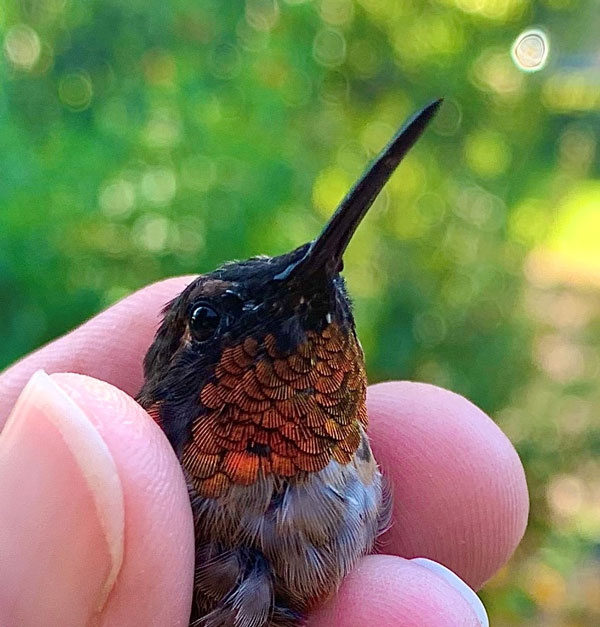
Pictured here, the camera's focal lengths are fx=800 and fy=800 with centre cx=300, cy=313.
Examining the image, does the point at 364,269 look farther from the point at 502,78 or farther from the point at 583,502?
the point at 583,502

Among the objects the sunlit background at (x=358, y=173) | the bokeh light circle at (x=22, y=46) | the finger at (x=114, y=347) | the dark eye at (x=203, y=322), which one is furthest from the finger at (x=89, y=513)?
the bokeh light circle at (x=22, y=46)

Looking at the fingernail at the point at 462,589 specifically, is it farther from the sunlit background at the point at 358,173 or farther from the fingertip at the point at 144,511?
the sunlit background at the point at 358,173

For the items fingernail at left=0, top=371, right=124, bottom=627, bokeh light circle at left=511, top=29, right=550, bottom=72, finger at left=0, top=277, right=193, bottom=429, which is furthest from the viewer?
bokeh light circle at left=511, top=29, right=550, bottom=72

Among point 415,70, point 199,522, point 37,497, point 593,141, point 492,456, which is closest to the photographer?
point 37,497

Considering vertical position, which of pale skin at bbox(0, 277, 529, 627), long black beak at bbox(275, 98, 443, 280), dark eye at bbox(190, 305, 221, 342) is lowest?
pale skin at bbox(0, 277, 529, 627)

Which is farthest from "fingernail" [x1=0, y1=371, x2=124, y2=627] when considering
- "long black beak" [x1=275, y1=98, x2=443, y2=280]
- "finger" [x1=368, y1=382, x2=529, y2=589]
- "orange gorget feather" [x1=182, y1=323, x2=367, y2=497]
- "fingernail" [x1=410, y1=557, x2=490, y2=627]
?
"finger" [x1=368, y1=382, x2=529, y2=589]

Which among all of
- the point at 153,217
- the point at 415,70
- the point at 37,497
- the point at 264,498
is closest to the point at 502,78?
the point at 415,70

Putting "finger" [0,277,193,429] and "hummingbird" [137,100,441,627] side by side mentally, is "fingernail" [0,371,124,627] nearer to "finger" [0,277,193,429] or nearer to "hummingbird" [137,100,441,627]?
"hummingbird" [137,100,441,627]
